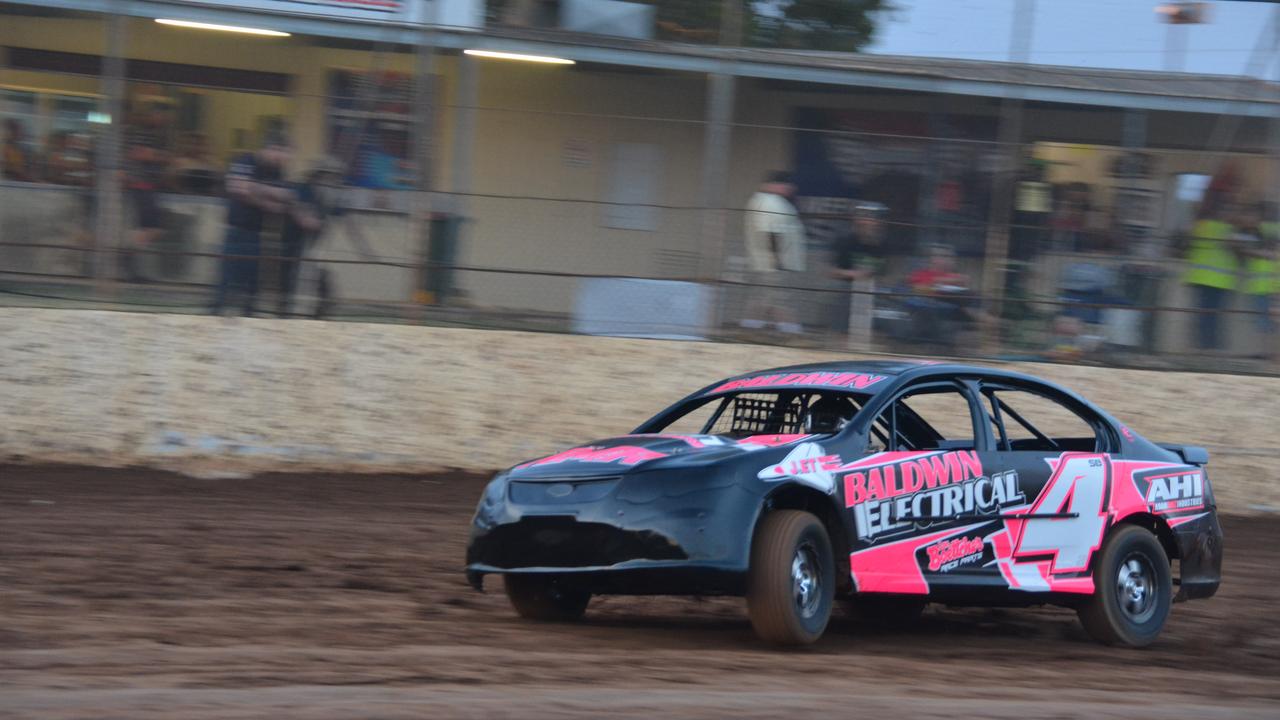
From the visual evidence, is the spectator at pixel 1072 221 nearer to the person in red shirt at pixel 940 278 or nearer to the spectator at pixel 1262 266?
the person in red shirt at pixel 940 278

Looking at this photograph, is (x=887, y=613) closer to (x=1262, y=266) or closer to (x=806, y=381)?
(x=806, y=381)

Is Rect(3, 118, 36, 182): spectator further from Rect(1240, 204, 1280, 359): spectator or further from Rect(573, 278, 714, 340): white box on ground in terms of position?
Rect(1240, 204, 1280, 359): spectator

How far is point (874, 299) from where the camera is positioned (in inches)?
541

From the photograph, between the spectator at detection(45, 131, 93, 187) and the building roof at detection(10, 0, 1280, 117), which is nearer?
the spectator at detection(45, 131, 93, 187)

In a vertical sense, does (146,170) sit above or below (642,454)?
above

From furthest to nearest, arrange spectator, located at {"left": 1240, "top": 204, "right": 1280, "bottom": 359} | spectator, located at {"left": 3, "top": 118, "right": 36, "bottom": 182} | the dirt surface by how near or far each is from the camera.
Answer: spectator, located at {"left": 1240, "top": 204, "right": 1280, "bottom": 359}
spectator, located at {"left": 3, "top": 118, "right": 36, "bottom": 182}
the dirt surface

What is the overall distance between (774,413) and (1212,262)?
320 inches

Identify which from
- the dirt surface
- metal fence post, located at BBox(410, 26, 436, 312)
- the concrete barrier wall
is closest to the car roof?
the dirt surface

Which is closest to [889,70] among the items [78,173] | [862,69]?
[862,69]

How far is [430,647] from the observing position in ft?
20.2

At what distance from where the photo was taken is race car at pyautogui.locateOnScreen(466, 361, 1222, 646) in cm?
628

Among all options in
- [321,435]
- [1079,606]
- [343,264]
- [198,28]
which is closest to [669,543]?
[1079,606]

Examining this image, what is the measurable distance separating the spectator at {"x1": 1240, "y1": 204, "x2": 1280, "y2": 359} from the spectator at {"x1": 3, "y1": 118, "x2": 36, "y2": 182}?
36.3 feet

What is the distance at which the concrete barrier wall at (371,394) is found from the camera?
12.1 metres
